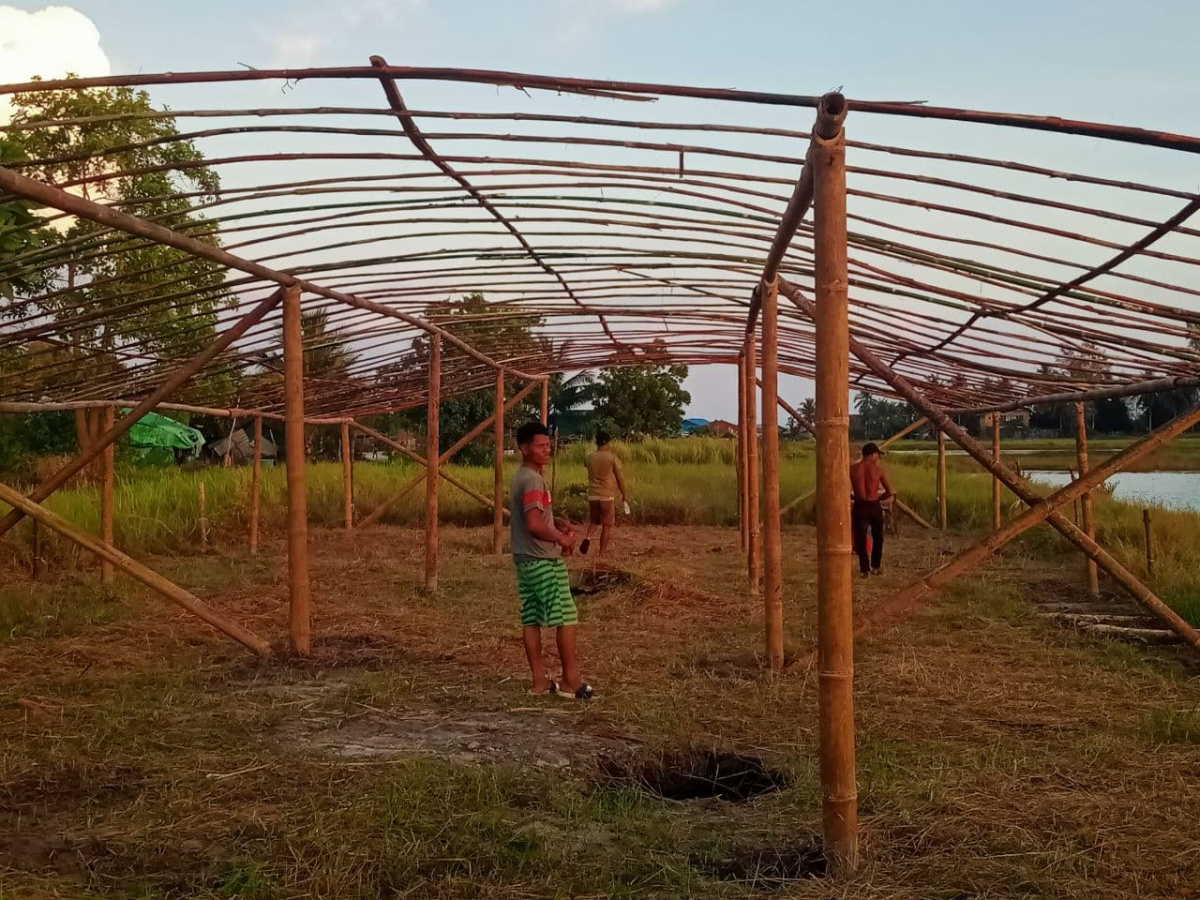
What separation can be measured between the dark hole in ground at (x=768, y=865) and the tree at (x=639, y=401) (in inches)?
1307

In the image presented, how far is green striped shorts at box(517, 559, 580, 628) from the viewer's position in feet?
19.3

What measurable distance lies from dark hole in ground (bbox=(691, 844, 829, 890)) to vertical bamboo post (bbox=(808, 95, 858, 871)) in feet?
0.50

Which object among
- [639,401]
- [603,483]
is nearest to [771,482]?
[603,483]

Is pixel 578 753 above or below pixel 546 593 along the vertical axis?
below

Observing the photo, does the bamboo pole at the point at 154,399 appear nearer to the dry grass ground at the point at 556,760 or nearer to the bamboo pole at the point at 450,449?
the dry grass ground at the point at 556,760

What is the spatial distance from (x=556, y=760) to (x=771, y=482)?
261cm

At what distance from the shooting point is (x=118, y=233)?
8.96 m

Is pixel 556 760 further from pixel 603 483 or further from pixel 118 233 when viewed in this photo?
pixel 603 483

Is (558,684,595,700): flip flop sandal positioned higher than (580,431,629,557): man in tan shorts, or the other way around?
(580,431,629,557): man in tan shorts

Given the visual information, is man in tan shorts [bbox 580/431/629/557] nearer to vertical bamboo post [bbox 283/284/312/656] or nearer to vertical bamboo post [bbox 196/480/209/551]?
vertical bamboo post [bbox 196/480/209/551]

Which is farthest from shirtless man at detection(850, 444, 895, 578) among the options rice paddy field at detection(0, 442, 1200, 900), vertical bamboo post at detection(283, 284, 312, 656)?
vertical bamboo post at detection(283, 284, 312, 656)

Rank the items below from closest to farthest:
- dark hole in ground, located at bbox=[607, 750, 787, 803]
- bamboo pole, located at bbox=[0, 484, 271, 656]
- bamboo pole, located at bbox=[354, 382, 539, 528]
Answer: dark hole in ground, located at bbox=[607, 750, 787, 803] → bamboo pole, located at bbox=[0, 484, 271, 656] → bamboo pole, located at bbox=[354, 382, 539, 528]

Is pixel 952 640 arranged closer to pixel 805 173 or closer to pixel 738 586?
pixel 738 586

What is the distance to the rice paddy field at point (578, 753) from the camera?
3.51 meters
